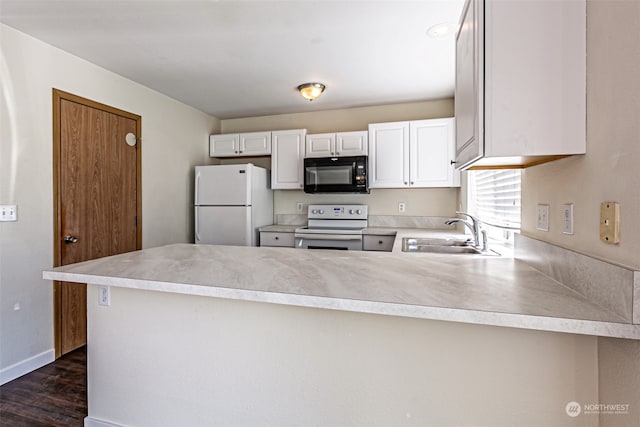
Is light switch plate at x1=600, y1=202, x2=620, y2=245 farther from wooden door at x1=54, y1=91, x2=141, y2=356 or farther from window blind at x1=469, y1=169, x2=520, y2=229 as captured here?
wooden door at x1=54, y1=91, x2=141, y2=356

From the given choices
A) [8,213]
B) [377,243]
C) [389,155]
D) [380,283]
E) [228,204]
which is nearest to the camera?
[380,283]

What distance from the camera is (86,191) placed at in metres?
2.59

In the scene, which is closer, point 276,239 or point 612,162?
point 612,162

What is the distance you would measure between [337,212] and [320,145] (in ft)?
2.71

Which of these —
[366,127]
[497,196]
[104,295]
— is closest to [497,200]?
[497,196]

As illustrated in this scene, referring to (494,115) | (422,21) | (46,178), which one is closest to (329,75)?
(422,21)

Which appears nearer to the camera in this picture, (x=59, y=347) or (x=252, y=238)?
(x=59, y=347)

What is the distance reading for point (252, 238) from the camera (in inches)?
140

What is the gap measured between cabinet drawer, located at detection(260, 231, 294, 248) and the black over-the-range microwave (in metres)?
0.58

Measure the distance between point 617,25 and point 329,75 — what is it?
7.65 feet

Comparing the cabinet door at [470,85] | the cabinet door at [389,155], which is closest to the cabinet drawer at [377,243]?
the cabinet door at [389,155]

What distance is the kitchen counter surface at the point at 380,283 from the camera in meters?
0.76

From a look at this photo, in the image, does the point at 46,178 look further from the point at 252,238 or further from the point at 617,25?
the point at 617,25

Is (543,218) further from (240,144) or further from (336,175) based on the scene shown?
(240,144)
